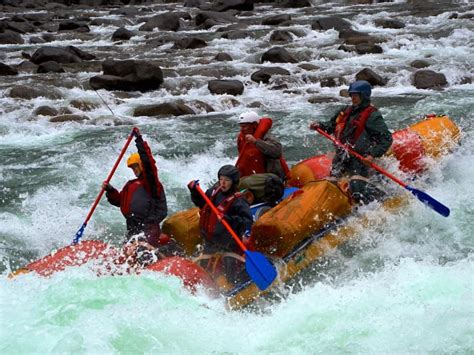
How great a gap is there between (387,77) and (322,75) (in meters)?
1.42

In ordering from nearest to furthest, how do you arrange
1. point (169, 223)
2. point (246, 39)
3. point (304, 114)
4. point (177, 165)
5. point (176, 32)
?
point (169, 223)
point (177, 165)
point (304, 114)
point (246, 39)
point (176, 32)

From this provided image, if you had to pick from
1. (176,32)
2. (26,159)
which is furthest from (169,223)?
(176,32)

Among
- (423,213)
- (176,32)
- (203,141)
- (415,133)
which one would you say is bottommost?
(176,32)

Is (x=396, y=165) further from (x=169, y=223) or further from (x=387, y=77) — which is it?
(x=387, y=77)

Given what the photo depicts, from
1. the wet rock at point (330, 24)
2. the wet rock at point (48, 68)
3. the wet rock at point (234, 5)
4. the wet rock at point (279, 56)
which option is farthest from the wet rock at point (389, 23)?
the wet rock at point (48, 68)

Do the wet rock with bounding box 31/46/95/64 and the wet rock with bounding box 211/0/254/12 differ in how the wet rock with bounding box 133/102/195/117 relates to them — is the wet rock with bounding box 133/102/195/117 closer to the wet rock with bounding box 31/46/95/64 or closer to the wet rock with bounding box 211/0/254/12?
the wet rock with bounding box 31/46/95/64

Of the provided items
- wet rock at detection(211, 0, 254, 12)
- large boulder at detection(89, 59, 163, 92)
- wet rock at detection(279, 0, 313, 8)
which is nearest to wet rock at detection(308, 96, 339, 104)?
large boulder at detection(89, 59, 163, 92)

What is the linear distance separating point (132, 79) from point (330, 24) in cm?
864

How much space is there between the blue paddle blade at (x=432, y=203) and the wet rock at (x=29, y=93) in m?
8.94

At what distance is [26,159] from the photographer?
1095 cm

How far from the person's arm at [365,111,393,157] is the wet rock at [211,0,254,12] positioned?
21368 mm

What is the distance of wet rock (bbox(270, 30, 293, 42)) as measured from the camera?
20.1 meters

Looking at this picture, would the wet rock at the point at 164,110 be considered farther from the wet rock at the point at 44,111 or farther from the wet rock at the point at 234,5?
the wet rock at the point at 234,5

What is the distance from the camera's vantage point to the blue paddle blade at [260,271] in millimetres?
5723
